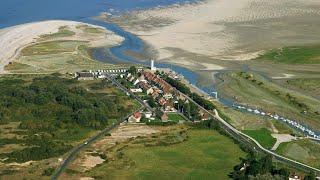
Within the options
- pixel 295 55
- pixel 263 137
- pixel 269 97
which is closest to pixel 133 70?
pixel 269 97

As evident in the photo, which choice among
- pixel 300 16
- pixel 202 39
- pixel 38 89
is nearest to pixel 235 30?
pixel 202 39

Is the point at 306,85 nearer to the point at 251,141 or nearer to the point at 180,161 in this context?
the point at 251,141

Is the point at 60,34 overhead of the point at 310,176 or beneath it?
overhead

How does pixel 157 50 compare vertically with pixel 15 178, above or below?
above

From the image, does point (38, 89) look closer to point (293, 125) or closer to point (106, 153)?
point (106, 153)

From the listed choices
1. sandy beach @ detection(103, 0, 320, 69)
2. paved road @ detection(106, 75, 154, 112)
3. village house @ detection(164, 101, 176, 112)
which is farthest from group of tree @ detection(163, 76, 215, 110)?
sandy beach @ detection(103, 0, 320, 69)

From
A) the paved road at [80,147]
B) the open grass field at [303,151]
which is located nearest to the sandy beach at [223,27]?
the paved road at [80,147]

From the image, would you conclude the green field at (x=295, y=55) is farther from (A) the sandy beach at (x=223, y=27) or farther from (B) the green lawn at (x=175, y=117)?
(B) the green lawn at (x=175, y=117)
